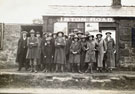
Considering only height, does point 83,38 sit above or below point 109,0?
below

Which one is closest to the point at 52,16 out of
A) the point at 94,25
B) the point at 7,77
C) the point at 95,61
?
the point at 94,25

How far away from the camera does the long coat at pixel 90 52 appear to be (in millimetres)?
5695

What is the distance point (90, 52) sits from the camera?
5711 millimetres

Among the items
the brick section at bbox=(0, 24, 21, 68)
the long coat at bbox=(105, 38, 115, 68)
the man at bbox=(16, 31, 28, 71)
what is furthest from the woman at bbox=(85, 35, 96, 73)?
the brick section at bbox=(0, 24, 21, 68)

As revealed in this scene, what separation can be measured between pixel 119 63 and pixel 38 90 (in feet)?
7.59

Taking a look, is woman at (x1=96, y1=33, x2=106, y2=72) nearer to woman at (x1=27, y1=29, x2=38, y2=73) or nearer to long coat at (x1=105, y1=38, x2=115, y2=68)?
long coat at (x1=105, y1=38, x2=115, y2=68)

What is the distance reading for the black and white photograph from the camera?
15.9 feet

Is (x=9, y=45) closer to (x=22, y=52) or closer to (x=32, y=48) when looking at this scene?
(x=22, y=52)

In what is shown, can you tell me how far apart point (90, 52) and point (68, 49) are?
0.43 meters

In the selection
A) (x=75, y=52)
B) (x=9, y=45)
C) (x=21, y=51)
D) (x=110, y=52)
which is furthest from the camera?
(x=9, y=45)

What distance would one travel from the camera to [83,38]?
226 inches

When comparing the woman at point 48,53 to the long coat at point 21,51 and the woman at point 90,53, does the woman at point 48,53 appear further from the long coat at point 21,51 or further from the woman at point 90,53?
the woman at point 90,53

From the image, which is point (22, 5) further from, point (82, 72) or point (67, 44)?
point (82, 72)

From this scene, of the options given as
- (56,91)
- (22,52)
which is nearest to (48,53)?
(22,52)
